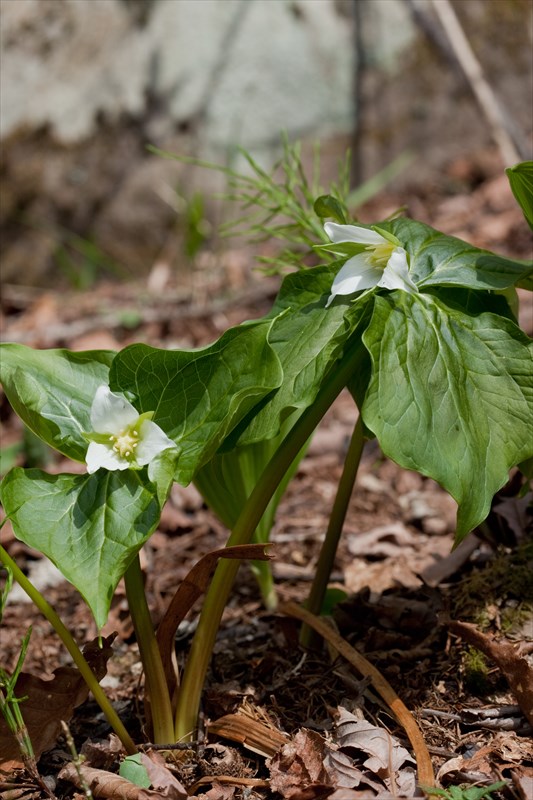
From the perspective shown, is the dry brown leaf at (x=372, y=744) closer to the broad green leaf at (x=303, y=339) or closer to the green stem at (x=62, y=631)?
the green stem at (x=62, y=631)

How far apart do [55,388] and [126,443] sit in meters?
0.20

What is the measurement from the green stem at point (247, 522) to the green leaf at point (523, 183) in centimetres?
37

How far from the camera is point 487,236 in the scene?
337cm

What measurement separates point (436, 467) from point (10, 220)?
3209mm

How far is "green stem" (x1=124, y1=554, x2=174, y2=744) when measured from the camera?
4.30 feet

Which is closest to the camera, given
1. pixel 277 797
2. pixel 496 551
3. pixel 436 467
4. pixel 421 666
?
pixel 436 467

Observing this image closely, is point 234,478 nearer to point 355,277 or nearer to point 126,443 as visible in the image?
point 126,443

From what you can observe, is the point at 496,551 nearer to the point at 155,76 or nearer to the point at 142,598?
the point at 142,598

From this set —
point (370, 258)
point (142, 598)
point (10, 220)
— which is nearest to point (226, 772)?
point (142, 598)

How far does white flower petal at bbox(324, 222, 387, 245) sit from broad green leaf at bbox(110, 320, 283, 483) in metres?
0.19

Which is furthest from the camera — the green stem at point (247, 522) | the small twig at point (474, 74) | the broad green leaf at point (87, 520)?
the small twig at point (474, 74)

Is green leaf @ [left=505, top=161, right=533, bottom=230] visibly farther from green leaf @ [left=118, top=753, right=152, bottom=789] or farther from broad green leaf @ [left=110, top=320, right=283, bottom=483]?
green leaf @ [left=118, top=753, right=152, bottom=789]

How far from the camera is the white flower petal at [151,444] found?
1224 mm

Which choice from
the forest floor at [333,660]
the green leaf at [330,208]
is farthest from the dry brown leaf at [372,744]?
the green leaf at [330,208]
